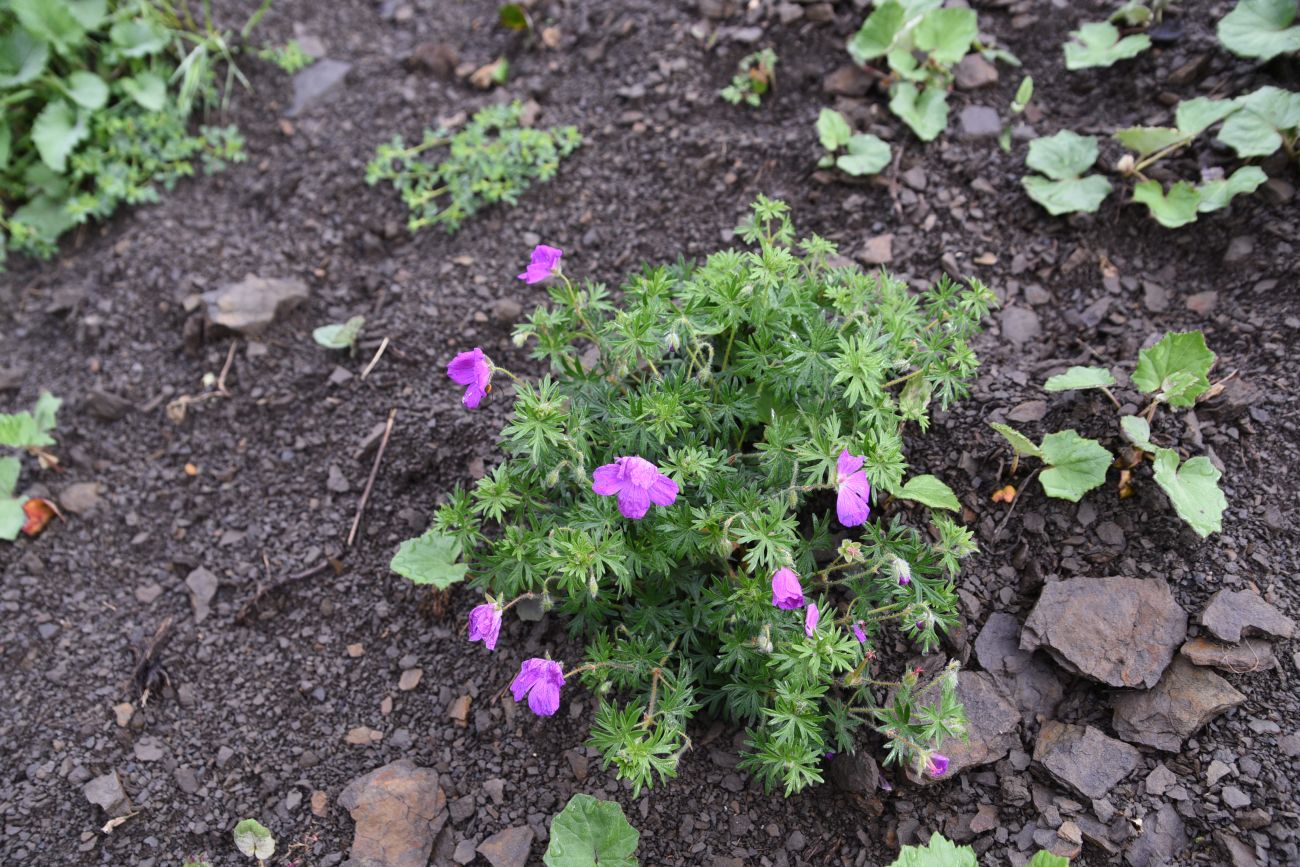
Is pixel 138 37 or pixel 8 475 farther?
pixel 138 37

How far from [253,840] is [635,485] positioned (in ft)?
4.63

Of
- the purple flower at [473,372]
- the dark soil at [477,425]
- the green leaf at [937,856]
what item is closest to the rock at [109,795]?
the dark soil at [477,425]

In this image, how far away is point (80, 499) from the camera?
310 cm

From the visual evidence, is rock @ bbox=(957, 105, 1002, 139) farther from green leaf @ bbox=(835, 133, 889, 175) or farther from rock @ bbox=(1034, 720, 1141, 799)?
rock @ bbox=(1034, 720, 1141, 799)

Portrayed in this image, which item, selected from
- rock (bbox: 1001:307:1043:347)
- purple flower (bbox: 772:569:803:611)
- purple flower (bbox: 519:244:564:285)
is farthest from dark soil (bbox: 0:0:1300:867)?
purple flower (bbox: 519:244:564:285)

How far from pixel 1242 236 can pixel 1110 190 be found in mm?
409

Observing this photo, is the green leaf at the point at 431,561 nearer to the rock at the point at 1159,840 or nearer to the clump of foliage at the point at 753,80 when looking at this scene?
the rock at the point at 1159,840

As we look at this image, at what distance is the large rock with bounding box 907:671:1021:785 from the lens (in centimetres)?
222

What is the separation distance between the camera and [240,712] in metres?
2.63

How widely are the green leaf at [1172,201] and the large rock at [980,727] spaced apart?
5.21 ft

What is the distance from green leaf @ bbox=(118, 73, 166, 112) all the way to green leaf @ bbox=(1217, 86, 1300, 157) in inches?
158

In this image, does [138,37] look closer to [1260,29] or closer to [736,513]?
[736,513]

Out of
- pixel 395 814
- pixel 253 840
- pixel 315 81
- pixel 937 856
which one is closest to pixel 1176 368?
pixel 937 856

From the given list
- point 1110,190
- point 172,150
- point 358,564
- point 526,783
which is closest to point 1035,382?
point 1110,190
